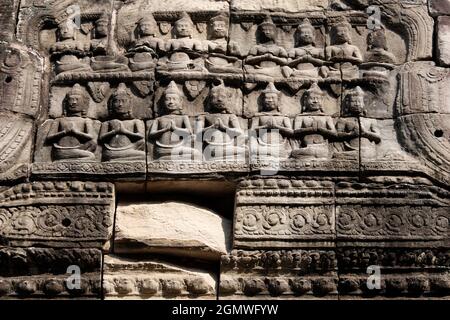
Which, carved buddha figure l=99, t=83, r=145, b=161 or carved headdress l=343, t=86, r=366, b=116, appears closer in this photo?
carved buddha figure l=99, t=83, r=145, b=161

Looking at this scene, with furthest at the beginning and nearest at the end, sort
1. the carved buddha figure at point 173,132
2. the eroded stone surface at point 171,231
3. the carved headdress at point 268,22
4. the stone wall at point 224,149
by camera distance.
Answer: the carved headdress at point 268,22, the carved buddha figure at point 173,132, the eroded stone surface at point 171,231, the stone wall at point 224,149

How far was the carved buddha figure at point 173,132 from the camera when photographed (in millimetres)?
8336

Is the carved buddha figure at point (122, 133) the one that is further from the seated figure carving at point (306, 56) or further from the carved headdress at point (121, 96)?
the seated figure carving at point (306, 56)

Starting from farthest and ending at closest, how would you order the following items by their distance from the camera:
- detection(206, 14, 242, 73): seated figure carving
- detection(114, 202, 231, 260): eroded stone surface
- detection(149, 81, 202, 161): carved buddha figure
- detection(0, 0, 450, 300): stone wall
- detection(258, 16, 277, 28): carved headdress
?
detection(258, 16, 277, 28): carved headdress
detection(206, 14, 242, 73): seated figure carving
detection(149, 81, 202, 161): carved buddha figure
detection(114, 202, 231, 260): eroded stone surface
detection(0, 0, 450, 300): stone wall

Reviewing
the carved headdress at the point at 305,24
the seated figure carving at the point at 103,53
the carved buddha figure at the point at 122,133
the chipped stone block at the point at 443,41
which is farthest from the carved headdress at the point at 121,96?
the chipped stone block at the point at 443,41

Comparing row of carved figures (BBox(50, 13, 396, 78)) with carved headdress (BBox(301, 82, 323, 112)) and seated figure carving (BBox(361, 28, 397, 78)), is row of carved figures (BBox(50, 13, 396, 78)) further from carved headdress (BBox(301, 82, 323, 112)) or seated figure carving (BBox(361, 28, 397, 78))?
carved headdress (BBox(301, 82, 323, 112))

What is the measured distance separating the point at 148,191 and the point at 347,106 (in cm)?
166

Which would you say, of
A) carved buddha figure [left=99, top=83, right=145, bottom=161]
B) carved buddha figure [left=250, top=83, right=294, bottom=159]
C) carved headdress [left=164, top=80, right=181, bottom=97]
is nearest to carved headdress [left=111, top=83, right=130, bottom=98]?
carved buddha figure [left=99, top=83, right=145, bottom=161]

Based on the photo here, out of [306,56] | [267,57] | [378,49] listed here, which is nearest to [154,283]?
[267,57]

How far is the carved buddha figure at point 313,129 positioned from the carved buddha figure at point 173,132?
78 cm

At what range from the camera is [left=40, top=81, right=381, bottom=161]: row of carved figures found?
8.38 metres

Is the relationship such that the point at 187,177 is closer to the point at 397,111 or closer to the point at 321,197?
the point at 321,197

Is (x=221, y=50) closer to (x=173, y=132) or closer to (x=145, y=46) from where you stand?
(x=145, y=46)

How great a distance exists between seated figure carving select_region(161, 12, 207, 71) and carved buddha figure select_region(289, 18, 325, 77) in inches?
28.3
